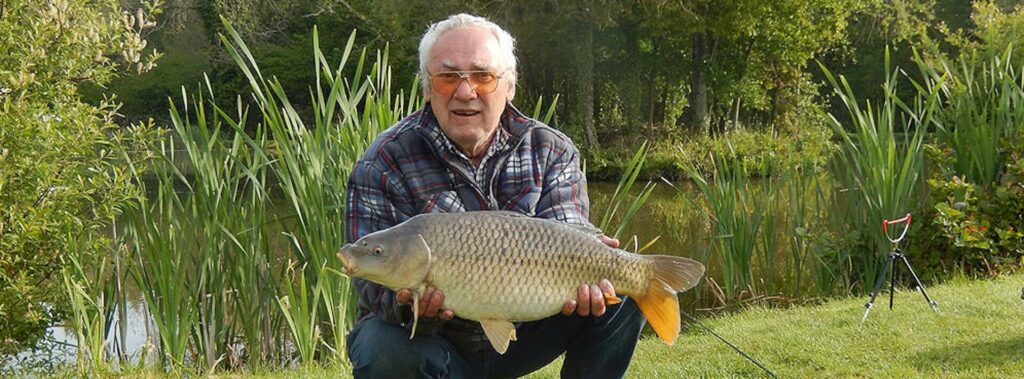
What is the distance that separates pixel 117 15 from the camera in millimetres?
4535

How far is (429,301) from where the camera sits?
2.17 m

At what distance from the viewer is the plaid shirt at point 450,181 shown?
2.49 metres

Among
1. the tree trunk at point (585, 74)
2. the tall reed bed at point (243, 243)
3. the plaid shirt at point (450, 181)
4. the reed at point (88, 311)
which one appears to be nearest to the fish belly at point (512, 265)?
the plaid shirt at point (450, 181)

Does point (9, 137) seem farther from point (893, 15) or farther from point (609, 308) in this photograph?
point (893, 15)

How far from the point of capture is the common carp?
6.91 ft

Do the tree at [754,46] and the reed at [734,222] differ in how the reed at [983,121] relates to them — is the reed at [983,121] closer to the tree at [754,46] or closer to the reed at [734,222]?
the reed at [734,222]

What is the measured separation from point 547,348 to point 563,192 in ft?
1.30

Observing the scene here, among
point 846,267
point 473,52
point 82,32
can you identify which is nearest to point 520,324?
point 473,52

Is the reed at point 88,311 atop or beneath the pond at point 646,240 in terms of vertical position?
atop

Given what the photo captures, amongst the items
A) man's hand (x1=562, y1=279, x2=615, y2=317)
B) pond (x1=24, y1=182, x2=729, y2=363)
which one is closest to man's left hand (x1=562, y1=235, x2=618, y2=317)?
man's hand (x1=562, y1=279, x2=615, y2=317)

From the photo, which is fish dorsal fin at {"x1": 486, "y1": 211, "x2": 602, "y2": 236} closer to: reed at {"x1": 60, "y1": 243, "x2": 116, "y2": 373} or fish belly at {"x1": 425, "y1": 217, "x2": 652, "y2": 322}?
fish belly at {"x1": 425, "y1": 217, "x2": 652, "y2": 322}

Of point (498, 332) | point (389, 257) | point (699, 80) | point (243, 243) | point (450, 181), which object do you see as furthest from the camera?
point (699, 80)

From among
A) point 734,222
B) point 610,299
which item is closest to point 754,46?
point 734,222

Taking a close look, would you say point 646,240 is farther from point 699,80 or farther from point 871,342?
point 699,80
